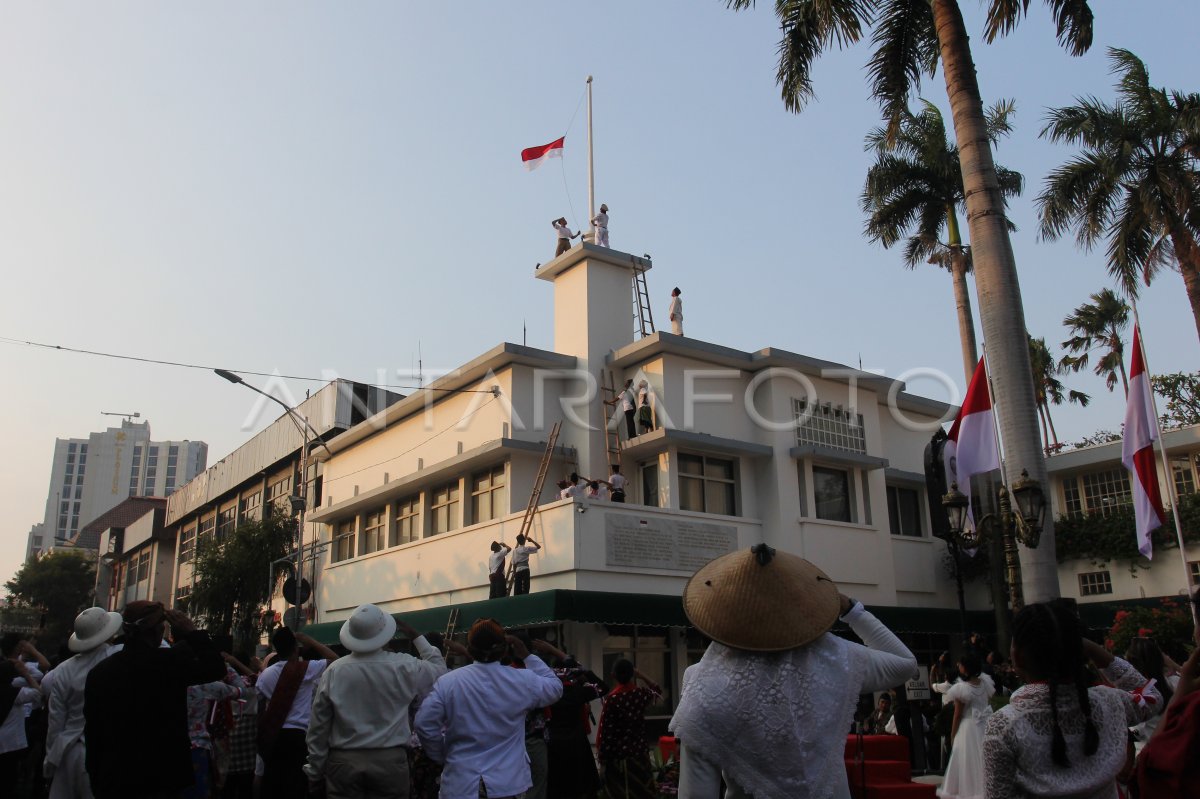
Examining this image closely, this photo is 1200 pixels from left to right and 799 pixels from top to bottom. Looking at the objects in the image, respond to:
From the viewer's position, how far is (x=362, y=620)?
6242 mm

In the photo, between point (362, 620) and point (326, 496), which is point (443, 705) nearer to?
point (362, 620)

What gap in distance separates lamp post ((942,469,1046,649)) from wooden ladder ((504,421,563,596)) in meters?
8.50

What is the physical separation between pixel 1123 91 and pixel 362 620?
80.0ft

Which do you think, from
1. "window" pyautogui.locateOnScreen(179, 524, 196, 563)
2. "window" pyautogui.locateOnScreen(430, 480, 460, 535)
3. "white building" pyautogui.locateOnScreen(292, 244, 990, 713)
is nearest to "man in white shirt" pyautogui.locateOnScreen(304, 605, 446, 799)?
"white building" pyautogui.locateOnScreen(292, 244, 990, 713)

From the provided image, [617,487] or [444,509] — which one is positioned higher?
[444,509]

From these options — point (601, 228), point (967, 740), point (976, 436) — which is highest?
point (601, 228)

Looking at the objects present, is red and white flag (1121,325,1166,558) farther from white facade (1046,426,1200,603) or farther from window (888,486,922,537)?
window (888,486,922,537)

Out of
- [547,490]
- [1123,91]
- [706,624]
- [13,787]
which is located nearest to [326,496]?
[547,490]

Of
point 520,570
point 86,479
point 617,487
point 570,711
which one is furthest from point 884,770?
point 86,479

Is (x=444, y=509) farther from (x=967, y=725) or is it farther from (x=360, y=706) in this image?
(x=360, y=706)

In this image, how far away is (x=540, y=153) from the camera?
29250mm

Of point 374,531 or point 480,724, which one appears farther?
point 374,531

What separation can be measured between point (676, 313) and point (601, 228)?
3.21 m

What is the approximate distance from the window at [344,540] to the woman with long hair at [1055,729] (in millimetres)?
27342
